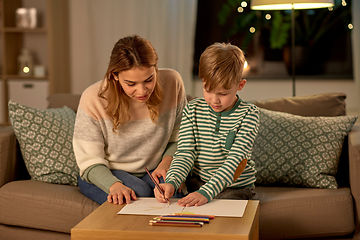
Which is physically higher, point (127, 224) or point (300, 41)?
point (300, 41)

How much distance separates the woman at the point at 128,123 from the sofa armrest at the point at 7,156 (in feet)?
1.29

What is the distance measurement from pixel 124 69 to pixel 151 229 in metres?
0.60

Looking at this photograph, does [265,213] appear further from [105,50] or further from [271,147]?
[105,50]

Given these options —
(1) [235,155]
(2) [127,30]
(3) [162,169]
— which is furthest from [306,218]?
(2) [127,30]

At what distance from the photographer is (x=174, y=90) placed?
1.75m

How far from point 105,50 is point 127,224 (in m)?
2.83

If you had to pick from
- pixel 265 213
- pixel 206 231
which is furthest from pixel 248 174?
pixel 206 231

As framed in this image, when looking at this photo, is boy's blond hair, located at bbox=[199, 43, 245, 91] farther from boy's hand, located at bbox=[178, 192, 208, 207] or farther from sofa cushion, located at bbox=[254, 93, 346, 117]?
sofa cushion, located at bbox=[254, 93, 346, 117]

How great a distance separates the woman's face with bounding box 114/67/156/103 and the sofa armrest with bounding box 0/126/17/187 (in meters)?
0.69

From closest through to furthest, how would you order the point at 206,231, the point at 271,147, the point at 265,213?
the point at 206,231, the point at 265,213, the point at 271,147

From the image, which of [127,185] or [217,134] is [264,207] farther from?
[127,185]

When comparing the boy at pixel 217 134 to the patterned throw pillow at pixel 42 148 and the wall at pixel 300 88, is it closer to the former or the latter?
the patterned throw pillow at pixel 42 148

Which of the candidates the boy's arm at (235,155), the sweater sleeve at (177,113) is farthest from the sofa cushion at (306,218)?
the sweater sleeve at (177,113)

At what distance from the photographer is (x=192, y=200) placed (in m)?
1.26
